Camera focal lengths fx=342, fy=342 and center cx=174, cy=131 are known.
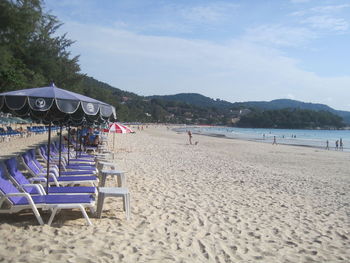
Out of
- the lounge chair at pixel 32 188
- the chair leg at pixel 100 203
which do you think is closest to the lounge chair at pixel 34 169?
the lounge chair at pixel 32 188

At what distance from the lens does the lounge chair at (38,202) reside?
4555 mm

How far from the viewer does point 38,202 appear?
4.66 metres

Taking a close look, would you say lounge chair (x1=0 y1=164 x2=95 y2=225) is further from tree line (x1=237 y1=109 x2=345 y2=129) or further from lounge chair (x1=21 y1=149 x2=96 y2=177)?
tree line (x1=237 y1=109 x2=345 y2=129)

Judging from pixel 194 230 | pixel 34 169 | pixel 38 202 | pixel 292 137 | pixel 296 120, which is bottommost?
pixel 292 137

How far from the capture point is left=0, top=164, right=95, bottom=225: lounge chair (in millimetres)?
4555

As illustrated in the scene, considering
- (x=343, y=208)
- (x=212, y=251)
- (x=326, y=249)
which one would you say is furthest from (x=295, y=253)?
(x=343, y=208)

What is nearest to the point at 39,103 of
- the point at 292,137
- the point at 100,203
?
the point at 100,203

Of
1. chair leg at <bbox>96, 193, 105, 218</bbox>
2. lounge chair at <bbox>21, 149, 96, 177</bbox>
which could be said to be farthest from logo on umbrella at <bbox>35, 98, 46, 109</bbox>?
lounge chair at <bbox>21, 149, 96, 177</bbox>

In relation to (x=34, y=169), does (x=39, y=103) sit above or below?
above

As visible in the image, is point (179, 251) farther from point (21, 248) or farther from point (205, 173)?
point (205, 173)

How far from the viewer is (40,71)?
2272 cm

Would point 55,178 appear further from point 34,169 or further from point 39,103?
point 39,103

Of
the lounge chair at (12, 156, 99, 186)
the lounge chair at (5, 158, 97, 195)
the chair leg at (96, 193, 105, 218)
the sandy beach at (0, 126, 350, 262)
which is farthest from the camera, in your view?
the lounge chair at (12, 156, 99, 186)

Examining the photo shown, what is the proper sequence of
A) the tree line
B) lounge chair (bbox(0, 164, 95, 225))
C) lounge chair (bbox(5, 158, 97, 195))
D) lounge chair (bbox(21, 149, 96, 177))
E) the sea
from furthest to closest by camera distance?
the tree line < the sea < lounge chair (bbox(21, 149, 96, 177)) < lounge chair (bbox(5, 158, 97, 195)) < lounge chair (bbox(0, 164, 95, 225))
